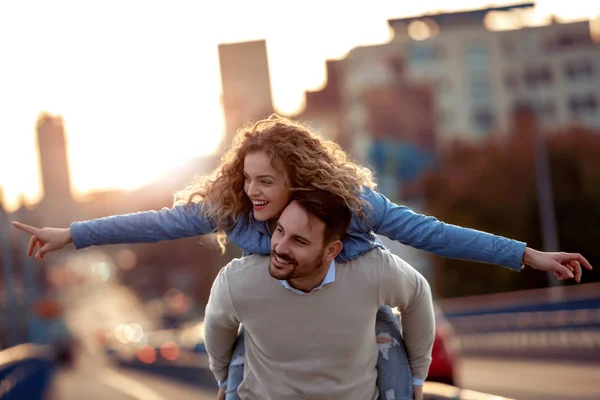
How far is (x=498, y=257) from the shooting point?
17.0ft

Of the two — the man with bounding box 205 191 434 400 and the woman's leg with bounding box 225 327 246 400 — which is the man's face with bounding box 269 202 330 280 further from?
the woman's leg with bounding box 225 327 246 400

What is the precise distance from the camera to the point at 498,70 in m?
120

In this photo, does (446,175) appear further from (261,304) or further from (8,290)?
(261,304)

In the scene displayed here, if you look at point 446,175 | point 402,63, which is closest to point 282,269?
point 446,175

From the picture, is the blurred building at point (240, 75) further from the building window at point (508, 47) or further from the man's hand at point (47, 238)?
the man's hand at point (47, 238)

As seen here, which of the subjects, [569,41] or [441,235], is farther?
[569,41]

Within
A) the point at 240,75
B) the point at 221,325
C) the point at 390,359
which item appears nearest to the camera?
the point at 221,325

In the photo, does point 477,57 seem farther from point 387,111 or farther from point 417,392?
point 417,392

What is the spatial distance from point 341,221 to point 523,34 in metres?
119

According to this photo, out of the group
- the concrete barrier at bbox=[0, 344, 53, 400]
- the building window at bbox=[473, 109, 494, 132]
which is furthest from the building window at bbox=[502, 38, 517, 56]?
the concrete barrier at bbox=[0, 344, 53, 400]

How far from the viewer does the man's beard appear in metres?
4.98

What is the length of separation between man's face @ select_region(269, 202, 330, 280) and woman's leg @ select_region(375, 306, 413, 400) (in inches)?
26.5

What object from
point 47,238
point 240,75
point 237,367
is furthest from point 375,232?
point 240,75

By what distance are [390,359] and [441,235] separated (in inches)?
26.8
